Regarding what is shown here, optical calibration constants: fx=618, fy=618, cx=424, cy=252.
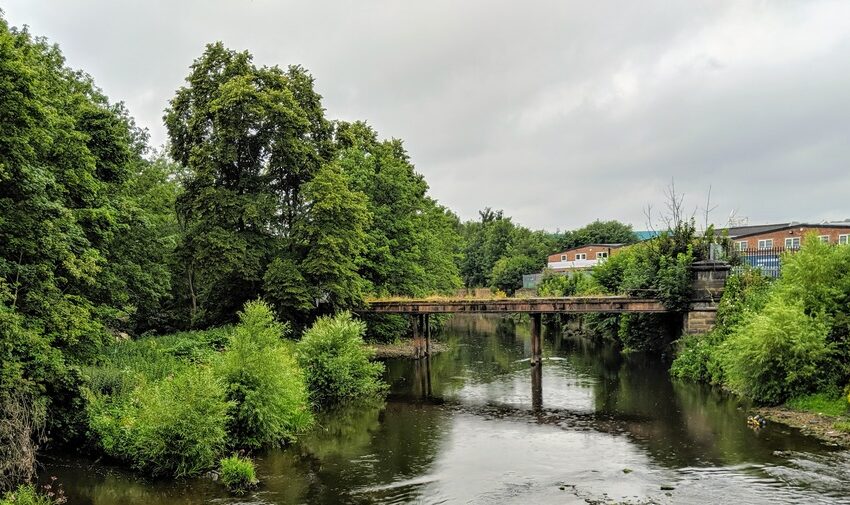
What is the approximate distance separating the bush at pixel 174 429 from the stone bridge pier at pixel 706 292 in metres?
23.1

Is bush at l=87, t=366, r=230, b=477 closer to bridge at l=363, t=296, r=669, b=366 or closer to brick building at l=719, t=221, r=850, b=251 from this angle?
bridge at l=363, t=296, r=669, b=366

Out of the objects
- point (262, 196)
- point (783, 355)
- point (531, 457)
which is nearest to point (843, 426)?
point (783, 355)

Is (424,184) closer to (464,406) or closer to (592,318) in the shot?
(592,318)

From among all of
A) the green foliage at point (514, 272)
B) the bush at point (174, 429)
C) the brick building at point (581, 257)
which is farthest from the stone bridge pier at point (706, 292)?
the green foliage at point (514, 272)

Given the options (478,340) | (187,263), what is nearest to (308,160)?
(187,263)

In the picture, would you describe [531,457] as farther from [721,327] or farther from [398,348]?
[398,348]

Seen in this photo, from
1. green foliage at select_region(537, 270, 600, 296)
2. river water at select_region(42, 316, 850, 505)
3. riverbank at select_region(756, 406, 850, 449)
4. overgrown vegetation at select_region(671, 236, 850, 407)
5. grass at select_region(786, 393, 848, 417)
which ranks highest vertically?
green foliage at select_region(537, 270, 600, 296)

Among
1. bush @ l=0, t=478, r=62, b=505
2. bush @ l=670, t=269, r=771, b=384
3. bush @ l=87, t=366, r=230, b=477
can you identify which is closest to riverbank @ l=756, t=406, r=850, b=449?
bush @ l=670, t=269, r=771, b=384

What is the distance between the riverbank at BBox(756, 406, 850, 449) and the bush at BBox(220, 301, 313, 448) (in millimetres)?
15930

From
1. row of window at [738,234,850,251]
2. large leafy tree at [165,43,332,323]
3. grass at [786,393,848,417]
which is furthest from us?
row of window at [738,234,850,251]

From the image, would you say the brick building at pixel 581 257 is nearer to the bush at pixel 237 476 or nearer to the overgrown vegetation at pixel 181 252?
the overgrown vegetation at pixel 181 252

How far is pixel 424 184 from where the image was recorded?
184 ft

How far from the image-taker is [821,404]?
2077 centimetres

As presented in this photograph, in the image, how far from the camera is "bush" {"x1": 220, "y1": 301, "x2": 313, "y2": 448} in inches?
730
